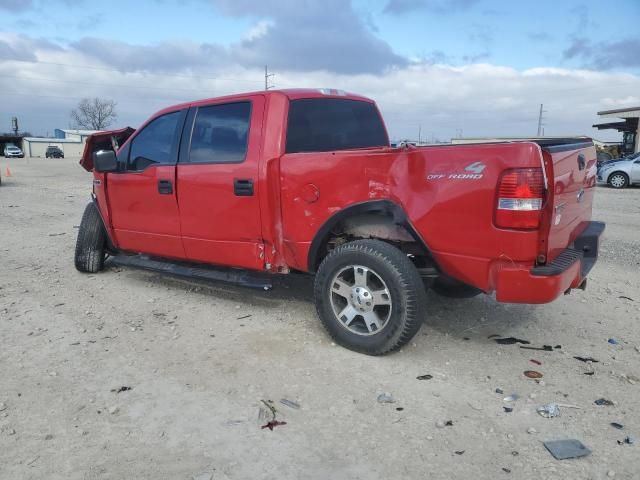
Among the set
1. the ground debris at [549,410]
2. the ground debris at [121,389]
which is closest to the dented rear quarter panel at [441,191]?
the ground debris at [549,410]

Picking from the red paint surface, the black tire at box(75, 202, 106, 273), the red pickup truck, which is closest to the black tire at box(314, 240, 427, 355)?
the red pickup truck

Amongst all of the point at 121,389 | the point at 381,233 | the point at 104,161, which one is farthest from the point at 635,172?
the point at 121,389

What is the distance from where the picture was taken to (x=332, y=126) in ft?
15.3

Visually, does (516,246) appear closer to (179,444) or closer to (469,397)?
(469,397)

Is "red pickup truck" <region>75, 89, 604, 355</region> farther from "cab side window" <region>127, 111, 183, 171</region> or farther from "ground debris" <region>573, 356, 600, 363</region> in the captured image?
"ground debris" <region>573, 356, 600, 363</region>

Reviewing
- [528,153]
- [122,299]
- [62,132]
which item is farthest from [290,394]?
[62,132]

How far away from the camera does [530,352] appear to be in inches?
152

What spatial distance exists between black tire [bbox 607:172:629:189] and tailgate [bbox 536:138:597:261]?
56.6 feet

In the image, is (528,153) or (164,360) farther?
(164,360)

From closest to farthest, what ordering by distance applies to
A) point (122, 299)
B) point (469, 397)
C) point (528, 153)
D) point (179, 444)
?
point (179, 444), point (528, 153), point (469, 397), point (122, 299)

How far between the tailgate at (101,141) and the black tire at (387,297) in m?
3.41

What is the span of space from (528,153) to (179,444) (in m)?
2.52

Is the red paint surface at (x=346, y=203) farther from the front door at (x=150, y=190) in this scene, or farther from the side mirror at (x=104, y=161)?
the side mirror at (x=104, y=161)

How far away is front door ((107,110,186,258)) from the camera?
16.0 feet
